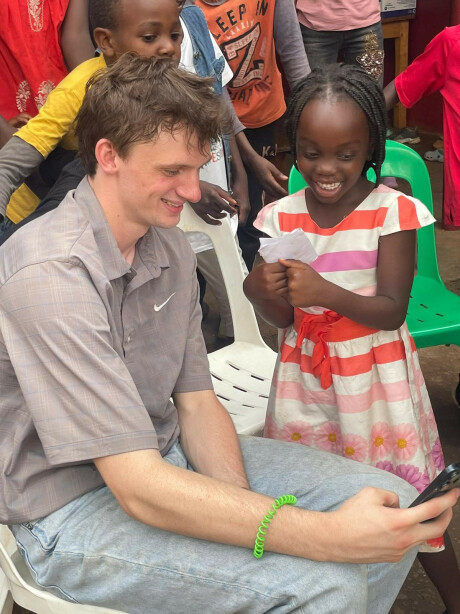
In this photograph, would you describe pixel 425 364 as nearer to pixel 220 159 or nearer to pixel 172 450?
pixel 220 159

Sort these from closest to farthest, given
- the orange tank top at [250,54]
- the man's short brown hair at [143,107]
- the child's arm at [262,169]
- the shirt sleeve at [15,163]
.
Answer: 1. the man's short brown hair at [143,107]
2. the shirt sleeve at [15,163]
3. the child's arm at [262,169]
4. the orange tank top at [250,54]

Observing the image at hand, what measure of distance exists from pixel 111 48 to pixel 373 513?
162 cm

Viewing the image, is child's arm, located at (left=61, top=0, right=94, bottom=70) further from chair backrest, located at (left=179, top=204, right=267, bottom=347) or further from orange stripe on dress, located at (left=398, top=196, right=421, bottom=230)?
orange stripe on dress, located at (left=398, top=196, right=421, bottom=230)

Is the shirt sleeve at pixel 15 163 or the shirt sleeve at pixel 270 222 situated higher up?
the shirt sleeve at pixel 15 163

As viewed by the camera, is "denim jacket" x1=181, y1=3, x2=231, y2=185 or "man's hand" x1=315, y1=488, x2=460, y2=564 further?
"denim jacket" x1=181, y1=3, x2=231, y2=185

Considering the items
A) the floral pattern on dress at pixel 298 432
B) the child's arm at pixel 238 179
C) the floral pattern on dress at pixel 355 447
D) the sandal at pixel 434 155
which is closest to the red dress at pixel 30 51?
the child's arm at pixel 238 179

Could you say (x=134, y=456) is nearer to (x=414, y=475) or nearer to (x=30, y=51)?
(x=414, y=475)

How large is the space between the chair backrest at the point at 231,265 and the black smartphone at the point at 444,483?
1200 millimetres

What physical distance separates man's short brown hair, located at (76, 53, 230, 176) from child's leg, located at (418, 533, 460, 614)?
3.95 feet

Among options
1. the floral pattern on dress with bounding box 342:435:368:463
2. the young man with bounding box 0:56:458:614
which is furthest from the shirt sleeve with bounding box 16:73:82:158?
the floral pattern on dress with bounding box 342:435:368:463

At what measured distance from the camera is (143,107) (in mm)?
1650

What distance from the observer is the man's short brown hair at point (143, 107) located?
1647mm

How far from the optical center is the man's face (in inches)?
65.6

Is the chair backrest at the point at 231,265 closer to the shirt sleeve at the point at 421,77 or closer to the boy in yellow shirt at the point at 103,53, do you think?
the boy in yellow shirt at the point at 103,53
